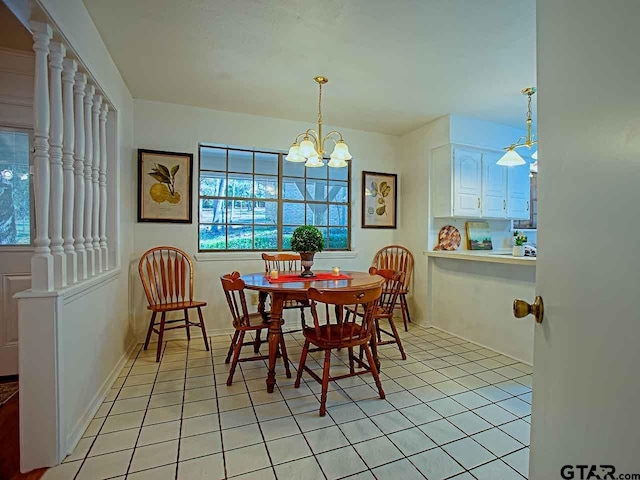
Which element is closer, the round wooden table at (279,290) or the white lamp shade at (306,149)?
the round wooden table at (279,290)

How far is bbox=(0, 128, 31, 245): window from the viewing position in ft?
8.18

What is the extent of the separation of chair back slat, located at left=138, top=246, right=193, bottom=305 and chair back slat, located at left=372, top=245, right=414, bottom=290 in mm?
2344

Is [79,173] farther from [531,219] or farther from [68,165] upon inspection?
[531,219]

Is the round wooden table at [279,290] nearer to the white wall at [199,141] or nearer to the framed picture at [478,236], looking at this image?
the white wall at [199,141]

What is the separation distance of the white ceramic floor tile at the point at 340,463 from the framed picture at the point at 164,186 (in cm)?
270

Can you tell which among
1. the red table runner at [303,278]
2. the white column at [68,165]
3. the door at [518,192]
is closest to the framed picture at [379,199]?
the door at [518,192]

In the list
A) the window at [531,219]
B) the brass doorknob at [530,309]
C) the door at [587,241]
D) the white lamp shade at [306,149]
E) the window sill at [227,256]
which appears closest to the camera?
the door at [587,241]

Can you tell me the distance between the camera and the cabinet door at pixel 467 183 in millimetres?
3795

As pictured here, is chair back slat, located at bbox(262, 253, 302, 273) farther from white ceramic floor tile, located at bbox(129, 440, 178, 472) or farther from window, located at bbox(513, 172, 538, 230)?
window, located at bbox(513, 172, 538, 230)

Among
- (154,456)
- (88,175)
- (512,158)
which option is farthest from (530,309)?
(512,158)

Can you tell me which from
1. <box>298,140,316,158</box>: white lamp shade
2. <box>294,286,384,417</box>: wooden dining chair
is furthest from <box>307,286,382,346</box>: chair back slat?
<box>298,140,316,158</box>: white lamp shade

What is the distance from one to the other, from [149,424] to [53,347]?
2.34 feet

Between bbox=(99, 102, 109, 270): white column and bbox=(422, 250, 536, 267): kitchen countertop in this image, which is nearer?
bbox=(99, 102, 109, 270): white column

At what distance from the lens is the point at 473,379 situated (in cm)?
254
